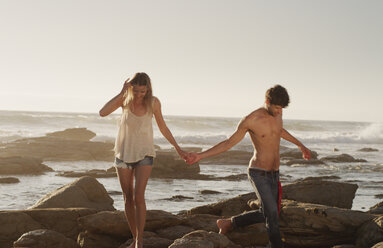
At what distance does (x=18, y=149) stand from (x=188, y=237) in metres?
26.1

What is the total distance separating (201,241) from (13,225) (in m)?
3.62

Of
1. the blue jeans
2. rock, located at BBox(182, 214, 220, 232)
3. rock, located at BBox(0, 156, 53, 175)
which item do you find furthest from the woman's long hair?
rock, located at BBox(0, 156, 53, 175)

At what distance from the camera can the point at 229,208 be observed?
9.95 meters

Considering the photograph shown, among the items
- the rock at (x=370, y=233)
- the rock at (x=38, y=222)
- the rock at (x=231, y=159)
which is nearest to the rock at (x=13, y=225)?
the rock at (x=38, y=222)

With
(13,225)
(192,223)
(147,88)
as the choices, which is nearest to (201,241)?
(192,223)

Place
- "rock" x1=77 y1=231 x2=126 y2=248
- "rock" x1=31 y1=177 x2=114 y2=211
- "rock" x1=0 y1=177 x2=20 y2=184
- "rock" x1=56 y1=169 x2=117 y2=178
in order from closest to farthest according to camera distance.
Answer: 1. "rock" x1=77 y1=231 x2=126 y2=248
2. "rock" x1=31 y1=177 x2=114 y2=211
3. "rock" x1=0 y1=177 x2=20 y2=184
4. "rock" x1=56 y1=169 x2=117 y2=178

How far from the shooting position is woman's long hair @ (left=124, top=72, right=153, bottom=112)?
660cm

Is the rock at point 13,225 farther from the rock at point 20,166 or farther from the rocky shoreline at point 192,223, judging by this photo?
the rock at point 20,166

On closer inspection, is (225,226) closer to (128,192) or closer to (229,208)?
(128,192)

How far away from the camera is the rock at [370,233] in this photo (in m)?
7.65

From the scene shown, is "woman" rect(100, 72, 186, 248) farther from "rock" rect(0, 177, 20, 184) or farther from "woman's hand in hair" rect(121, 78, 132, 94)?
"rock" rect(0, 177, 20, 184)

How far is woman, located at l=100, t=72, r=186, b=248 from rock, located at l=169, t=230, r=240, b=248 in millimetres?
576

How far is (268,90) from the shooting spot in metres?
6.55

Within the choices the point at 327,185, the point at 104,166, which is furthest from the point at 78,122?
the point at 327,185
